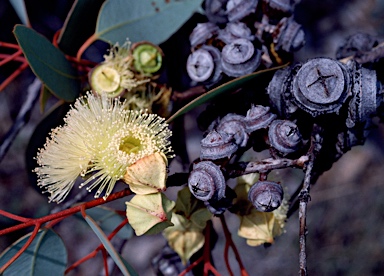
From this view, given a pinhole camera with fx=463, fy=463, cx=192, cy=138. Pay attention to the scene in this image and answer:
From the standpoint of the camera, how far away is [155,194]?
3.07ft

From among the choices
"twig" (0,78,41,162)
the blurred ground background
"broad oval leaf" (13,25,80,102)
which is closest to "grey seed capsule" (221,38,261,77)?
"broad oval leaf" (13,25,80,102)

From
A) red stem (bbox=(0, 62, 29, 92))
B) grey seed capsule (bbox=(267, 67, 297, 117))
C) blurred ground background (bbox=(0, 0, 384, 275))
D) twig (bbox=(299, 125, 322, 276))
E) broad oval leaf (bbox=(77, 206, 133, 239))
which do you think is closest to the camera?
twig (bbox=(299, 125, 322, 276))

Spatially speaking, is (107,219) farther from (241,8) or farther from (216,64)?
(241,8)

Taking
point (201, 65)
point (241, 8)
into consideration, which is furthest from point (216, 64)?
point (241, 8)

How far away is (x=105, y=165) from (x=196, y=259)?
397mm

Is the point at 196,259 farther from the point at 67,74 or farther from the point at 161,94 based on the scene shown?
the point at 67,74

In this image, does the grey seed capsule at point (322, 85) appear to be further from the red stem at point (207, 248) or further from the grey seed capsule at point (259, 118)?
the red stem at point (207, 248)

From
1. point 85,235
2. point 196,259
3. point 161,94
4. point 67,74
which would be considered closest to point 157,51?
point 161,94

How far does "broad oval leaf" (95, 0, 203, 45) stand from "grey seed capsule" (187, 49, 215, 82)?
0.61 feet

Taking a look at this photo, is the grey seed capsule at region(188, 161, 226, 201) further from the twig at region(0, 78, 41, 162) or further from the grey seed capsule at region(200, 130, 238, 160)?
the twig at region(0, 78, 41, 162)

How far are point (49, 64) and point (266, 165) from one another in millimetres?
589

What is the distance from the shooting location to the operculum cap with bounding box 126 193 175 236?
36.4 inches

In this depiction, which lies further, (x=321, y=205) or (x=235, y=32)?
(x=321, y=205)

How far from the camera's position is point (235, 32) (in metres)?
1.03
